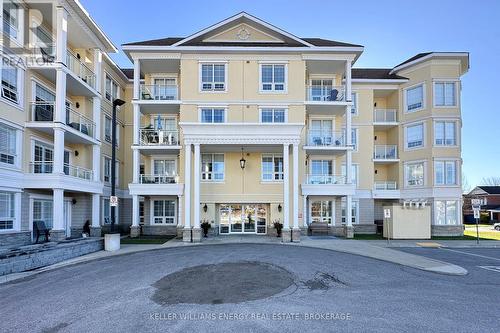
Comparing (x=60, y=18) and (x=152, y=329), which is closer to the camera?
(x=152, y=329)

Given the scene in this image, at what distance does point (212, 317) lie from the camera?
20.8ft

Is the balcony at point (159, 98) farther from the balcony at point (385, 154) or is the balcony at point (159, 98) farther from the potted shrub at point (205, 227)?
the balcony at point (385, 154)

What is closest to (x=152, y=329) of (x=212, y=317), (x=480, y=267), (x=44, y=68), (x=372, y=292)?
(x=212, y=317)

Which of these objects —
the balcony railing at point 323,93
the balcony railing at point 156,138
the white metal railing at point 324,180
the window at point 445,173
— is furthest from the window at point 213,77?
the window at point 445,173

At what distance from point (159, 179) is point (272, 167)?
313 inches

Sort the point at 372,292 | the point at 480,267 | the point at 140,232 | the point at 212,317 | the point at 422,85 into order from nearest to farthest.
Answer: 1. the point at 212,317
2. the point at 372,292
3. the point at 480,267
4. the point at 140,232
5. the point at 422,85

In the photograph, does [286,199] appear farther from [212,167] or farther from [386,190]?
[386,190]

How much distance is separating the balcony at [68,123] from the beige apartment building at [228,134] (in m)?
0.08

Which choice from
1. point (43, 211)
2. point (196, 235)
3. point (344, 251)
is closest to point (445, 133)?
point (344, 251)

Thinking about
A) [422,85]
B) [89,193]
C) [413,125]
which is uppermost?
[422,85]

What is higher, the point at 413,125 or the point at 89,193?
the point at 413,125

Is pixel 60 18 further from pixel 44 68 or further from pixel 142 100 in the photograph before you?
pixel 142 100

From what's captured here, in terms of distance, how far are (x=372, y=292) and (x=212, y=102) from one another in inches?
629

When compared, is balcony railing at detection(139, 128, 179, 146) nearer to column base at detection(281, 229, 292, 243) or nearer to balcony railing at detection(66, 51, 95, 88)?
balcony railing at detection(66, 51, 95, 88)
